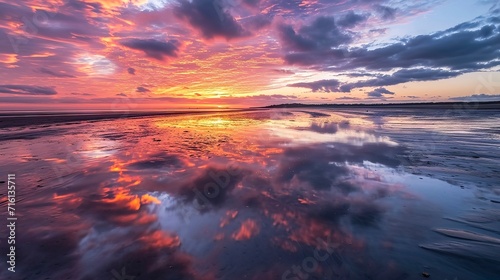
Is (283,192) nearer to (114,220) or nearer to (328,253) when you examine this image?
(328,253)

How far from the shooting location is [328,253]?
4.12m

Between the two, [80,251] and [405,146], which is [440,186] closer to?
[405,146]

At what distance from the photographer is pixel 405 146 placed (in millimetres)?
13883

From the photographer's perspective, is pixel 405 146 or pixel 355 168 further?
pixel 405 146

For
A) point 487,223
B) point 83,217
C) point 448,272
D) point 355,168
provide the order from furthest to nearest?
point 355,168 < point 83,217 < point 487,223 < point 448,272

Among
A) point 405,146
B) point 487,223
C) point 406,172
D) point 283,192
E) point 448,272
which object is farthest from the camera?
point 405,146

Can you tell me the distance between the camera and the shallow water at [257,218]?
12.5 feet

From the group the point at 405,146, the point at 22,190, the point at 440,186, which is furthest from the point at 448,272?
the point at 405,146

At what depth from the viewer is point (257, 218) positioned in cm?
543

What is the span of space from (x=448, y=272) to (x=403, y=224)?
1.48 metres

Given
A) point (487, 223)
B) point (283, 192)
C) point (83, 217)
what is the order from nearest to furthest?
point (487, 223)
point (83, 217)
point (283, 192)

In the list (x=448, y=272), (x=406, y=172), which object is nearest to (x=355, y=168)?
(x=406, y=172)

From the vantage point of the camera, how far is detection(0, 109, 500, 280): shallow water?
150 inches

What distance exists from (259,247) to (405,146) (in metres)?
12.5
